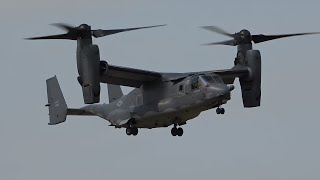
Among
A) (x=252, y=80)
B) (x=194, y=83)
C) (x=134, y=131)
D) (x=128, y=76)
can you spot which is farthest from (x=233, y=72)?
(x=134, y=131)

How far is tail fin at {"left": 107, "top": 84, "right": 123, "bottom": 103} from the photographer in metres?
69.2

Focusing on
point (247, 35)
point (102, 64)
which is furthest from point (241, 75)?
point (102, 64)

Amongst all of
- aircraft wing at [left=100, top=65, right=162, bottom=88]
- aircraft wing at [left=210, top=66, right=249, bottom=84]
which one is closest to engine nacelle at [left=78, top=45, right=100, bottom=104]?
aircraft wing at [left=100, top=65, right=162, bottom=88]

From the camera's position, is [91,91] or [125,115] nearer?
[91,91]

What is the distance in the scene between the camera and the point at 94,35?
63.0 meters

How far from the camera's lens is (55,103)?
67562mm

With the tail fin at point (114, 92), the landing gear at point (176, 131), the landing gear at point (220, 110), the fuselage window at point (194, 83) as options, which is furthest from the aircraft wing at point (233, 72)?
the tail fin at point (114, 92)

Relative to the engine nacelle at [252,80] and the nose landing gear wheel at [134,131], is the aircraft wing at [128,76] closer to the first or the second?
the nose landing gear wheel at [134,131]

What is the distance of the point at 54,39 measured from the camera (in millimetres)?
62562

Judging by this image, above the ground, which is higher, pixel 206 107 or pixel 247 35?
pixel 247 35

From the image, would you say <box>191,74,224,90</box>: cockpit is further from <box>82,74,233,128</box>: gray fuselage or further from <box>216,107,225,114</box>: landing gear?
<box>216,107,225,114</box>: landing gear

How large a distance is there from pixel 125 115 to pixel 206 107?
15.1ft

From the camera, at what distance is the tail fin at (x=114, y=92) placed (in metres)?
69.2

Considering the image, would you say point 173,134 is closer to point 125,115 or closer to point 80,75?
point 125,115
